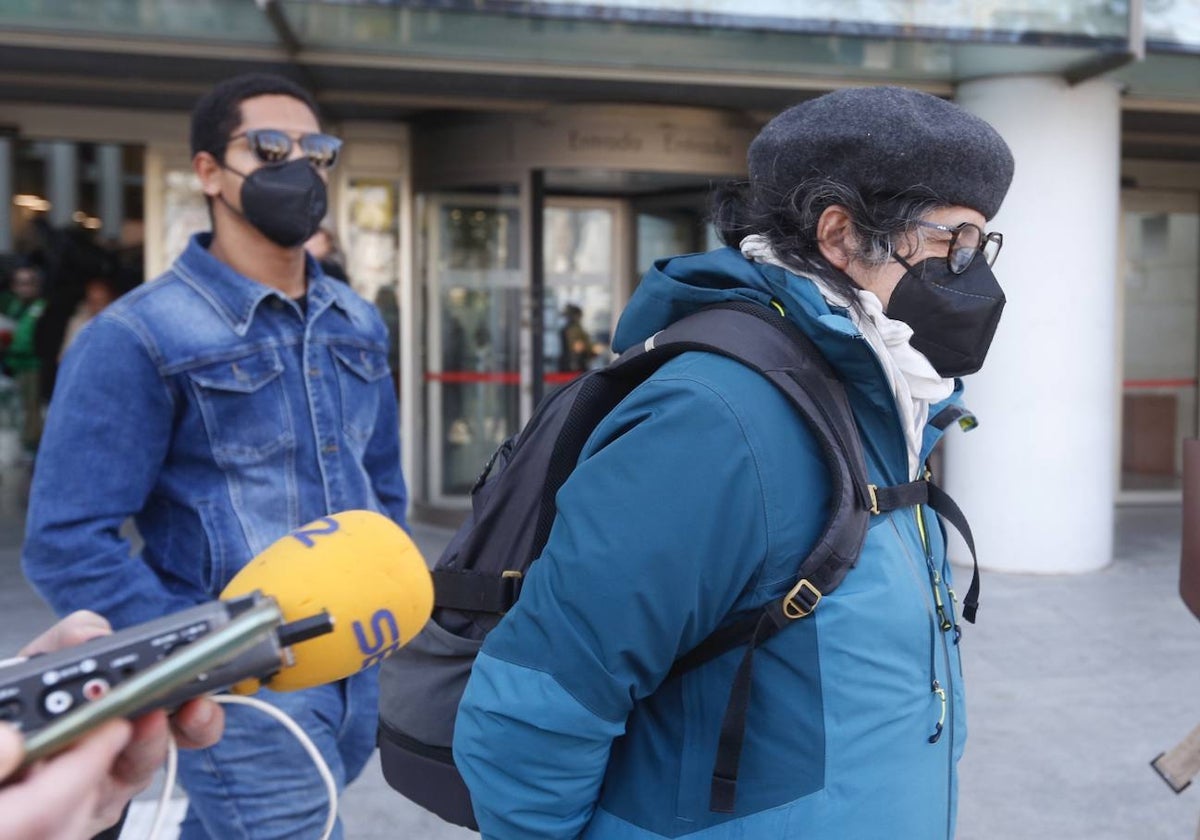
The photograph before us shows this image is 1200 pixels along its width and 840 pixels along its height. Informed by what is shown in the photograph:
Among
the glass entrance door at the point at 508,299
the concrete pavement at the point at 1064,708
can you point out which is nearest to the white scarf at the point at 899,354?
the concrete pavement at the point at 1064,708

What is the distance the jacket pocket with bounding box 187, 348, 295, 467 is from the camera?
2.17 metres

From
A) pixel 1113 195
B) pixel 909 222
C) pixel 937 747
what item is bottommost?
pixel 937 747

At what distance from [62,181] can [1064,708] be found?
17123 millimetres

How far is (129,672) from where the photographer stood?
0.78 meters

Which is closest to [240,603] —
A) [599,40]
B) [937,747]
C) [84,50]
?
[937,747]

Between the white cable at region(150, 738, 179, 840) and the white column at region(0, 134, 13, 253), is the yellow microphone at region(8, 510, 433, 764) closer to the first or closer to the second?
the white cable at region(150, 738, 179, 840)

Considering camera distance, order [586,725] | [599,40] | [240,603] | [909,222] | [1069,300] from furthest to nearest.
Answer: [1069,300]
[599,40]
[909,222]
[586,725]
[240,603]

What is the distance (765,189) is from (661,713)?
0.77 meters

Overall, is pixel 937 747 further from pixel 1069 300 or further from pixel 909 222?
pixel 1069 300

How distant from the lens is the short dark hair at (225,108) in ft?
7.94

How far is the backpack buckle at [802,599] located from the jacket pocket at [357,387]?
49.4 inches

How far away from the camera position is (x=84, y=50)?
22.2 ft

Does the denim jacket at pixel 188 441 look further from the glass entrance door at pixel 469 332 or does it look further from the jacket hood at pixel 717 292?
the glass entrance door at pixel 469 332

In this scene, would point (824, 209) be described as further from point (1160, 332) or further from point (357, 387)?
point (1160, 332)
